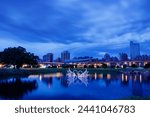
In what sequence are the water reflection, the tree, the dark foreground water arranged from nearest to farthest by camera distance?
the dark foreground water < the water reflection < the tree

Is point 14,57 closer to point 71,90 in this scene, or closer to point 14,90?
point 14,90

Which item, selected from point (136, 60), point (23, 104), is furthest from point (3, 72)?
point (136, 60)

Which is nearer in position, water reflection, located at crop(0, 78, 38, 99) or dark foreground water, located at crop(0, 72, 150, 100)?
dark foreground water, located at crop(0, 72, 150, 100)

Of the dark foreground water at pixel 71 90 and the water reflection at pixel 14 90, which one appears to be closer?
the dark foreground water at pixel 71 90

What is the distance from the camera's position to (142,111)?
25.3ft

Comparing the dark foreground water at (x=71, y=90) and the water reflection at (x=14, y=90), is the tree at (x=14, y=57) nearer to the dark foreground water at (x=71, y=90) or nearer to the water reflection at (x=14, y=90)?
the dark foreground water at (x=71, y=90)

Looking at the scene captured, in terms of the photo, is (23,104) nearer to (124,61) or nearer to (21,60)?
(21,60)

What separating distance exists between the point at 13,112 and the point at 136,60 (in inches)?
3174

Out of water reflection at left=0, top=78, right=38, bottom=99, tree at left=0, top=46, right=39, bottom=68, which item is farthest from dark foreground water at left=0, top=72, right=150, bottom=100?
tree at left=0, top=46, right=39, bottom=68

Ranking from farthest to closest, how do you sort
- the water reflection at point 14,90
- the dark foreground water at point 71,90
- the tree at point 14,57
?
the tree at point 14,57
the water reflection at point 14,90
the dark foreground water at point 71,90

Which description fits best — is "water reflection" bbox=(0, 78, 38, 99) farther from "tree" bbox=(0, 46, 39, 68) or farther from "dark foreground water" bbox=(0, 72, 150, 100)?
"tree" bbox=(0, 46, 39, 68)

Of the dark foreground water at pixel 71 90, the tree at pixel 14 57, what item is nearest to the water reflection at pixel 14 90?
the dark foreground water at pixel 71 90

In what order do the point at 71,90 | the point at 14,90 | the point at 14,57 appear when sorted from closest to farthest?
1. the point at 71,90
2. the point at 14,90
3. the point at 14,57

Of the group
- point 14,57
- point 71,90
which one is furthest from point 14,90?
point 14,57
